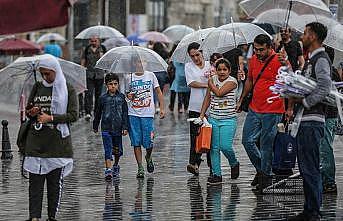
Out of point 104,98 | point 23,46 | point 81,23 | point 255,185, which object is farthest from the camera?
point 81,23

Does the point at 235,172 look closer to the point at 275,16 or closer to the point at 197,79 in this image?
the point at 197,79

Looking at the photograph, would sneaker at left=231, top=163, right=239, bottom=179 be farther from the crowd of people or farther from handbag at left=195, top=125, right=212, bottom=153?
handbag at left=195, top=125, right=212, bottom=153

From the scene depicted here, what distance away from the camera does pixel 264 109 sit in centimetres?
1379

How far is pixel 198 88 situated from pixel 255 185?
1985 mm

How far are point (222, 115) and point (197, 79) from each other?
123 centimetres

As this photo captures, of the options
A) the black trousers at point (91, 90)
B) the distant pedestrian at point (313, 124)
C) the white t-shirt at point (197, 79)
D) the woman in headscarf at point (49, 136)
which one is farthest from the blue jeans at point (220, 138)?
the black trousers at point (91, 90)

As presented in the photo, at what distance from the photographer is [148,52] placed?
16.2m

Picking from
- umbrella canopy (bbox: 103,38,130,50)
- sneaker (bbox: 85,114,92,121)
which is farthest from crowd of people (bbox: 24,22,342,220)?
umbrella canopy (bbox: 103,38,130,50)

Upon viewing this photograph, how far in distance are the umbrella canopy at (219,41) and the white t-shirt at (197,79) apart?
0.58 m

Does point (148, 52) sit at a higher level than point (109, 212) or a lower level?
higher

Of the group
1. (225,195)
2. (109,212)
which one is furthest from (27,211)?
(225,195)

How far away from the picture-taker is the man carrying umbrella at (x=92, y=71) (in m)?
25.9

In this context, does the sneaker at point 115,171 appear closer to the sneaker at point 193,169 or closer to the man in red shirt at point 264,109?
the sneaker at point 193,169

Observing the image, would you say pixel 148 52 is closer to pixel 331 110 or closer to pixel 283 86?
pixel 331 110
